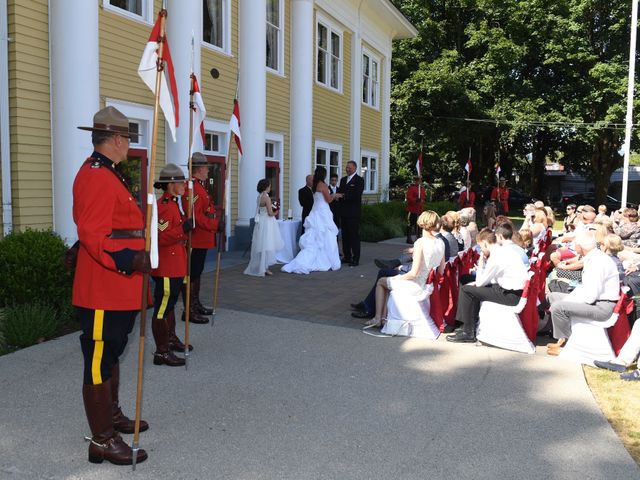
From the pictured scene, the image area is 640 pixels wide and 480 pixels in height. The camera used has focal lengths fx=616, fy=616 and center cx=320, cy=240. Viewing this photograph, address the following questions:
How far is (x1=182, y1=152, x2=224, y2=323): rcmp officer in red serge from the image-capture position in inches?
268

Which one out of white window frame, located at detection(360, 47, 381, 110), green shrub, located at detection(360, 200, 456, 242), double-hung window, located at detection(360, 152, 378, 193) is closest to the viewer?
green shrub, located at detection(360, 200, 456, 242)

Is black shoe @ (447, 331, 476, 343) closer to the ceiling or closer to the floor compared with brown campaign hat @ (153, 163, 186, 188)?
closer to the floor

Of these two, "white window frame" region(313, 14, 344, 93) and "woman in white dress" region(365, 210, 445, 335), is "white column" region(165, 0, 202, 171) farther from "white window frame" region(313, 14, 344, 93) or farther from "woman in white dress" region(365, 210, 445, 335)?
"white window frame" region(313, 14, 344, 93)

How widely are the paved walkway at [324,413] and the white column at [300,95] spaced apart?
9.61 metres

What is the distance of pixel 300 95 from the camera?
16125 millimetres

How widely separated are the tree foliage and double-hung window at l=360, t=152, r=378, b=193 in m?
7.01

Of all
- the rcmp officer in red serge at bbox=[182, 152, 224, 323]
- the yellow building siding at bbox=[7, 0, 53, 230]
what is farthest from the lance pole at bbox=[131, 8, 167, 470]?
the yellow building siding at bbox=[7, 0, 53, 230]

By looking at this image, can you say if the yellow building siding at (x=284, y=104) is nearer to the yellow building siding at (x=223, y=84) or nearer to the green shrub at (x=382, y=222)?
the yellow building siding at (x=223, y=84)

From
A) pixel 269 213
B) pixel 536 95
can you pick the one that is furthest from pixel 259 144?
pixel 536 95

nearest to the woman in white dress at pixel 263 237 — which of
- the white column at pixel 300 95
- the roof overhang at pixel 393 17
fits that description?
the white column at pixel 300 95

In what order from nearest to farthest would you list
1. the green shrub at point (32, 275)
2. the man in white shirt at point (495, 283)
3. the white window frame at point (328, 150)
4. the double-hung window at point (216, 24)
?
the man in white shirt at point (495, 283) → the green shrub at point (32, 275) → the double-hung window at point (216, 24) → the white window frame at point (328, 150)

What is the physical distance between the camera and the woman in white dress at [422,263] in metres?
6.92

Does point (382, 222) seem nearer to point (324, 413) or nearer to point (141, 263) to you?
point (324, 413)

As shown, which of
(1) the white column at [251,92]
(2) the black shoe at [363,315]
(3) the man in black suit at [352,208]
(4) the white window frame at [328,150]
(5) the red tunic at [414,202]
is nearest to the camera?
(2) the black shoe at [363,315]
